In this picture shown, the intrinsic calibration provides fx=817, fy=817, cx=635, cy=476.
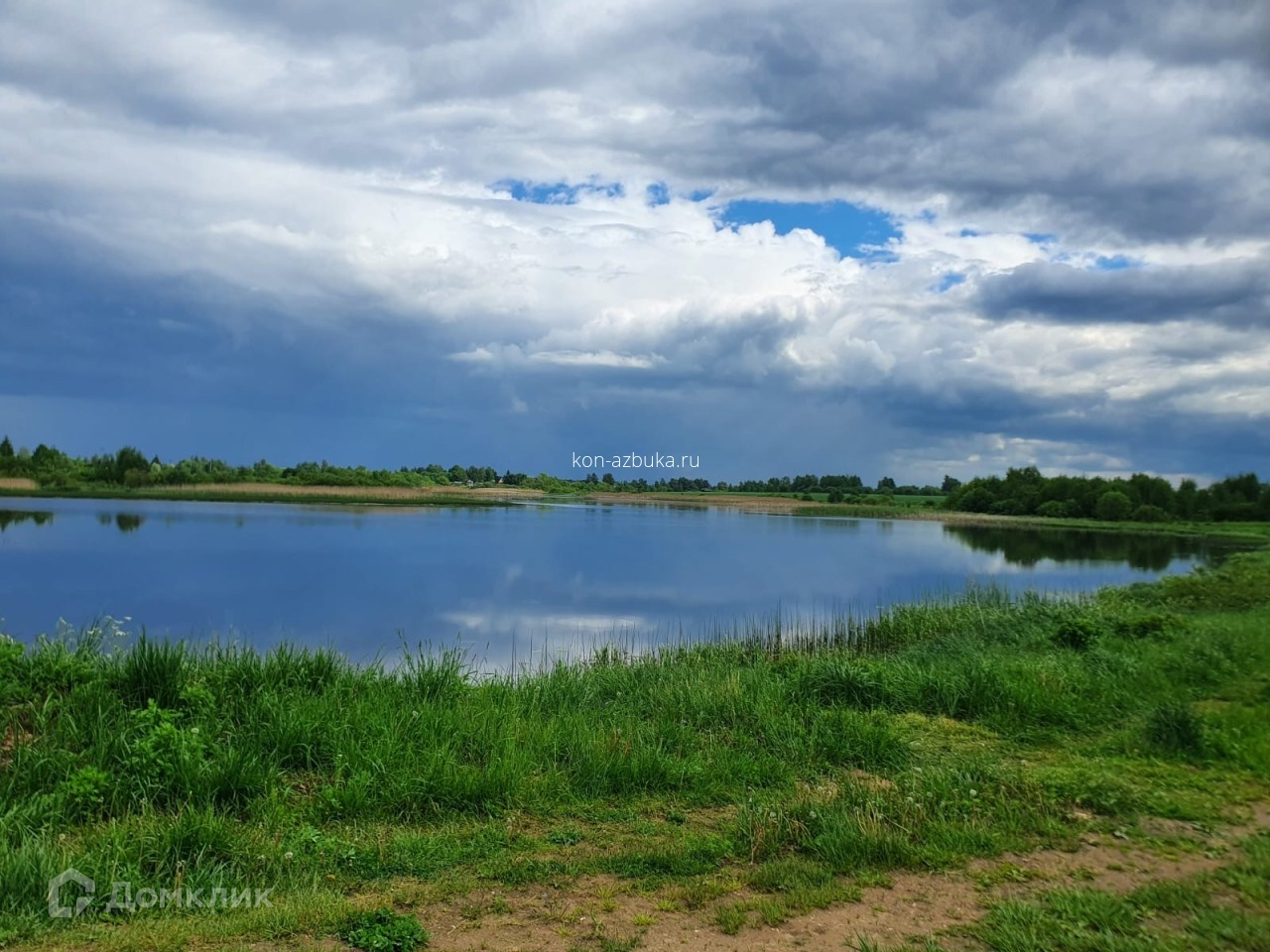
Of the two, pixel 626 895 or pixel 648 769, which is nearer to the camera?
pixel 626 895

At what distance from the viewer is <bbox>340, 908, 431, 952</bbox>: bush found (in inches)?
141

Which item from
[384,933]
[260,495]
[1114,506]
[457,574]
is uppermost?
[1114,506]

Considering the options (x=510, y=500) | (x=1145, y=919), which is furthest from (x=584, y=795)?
(x=510, y=500)

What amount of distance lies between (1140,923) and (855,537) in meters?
51.1

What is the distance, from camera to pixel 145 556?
1072 inches

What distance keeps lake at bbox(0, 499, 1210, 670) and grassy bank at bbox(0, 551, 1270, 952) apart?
2.14m

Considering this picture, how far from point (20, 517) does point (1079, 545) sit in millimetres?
59970

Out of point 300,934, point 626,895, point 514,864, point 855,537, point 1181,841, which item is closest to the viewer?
point 300,934

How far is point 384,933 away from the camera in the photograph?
3.66m

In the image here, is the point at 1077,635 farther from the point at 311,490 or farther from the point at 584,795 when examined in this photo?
the point at 311,490

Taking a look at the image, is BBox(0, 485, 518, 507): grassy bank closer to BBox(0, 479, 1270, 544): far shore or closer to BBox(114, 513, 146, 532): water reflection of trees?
BBox(0, 479, 1270, 544): far shore

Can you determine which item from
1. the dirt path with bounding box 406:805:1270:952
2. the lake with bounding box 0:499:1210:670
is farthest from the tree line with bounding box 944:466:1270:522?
the dirt path with bounding box 406:805:1270:952

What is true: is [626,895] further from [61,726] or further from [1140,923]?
[61,726]

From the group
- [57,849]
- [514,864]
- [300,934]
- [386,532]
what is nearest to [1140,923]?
[514,864]
